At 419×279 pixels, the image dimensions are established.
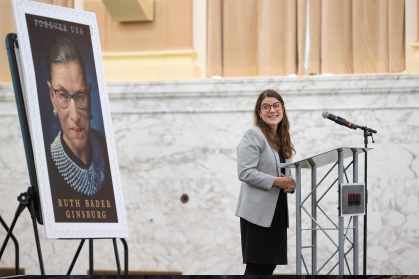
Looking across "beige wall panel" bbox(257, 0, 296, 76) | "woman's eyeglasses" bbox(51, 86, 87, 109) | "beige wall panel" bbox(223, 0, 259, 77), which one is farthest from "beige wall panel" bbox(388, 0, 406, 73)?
"woman's eyeglasses" bbox(51, 86, 87, 109)

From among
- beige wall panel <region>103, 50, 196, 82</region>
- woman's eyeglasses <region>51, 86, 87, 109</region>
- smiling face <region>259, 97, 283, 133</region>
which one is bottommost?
smiling face <region>259, 97, 283, 133</region>

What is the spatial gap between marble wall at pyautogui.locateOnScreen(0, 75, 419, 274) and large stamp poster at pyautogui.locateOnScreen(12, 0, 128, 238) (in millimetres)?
1752

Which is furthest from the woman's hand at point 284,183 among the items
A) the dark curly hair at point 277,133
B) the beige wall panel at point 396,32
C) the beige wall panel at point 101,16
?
the beige wall panel at point 101,16

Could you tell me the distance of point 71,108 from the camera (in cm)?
244

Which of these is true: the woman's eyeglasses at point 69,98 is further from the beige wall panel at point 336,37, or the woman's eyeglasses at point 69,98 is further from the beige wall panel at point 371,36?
the beige wall panel at point 371,36

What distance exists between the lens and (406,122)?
159 inches

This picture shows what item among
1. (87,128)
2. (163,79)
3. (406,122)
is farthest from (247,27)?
(87,128)

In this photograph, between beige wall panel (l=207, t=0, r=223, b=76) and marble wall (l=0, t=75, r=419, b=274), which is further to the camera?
beige wall panel (l=207, t=0, r=223, b=76)

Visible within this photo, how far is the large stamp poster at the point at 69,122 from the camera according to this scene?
2252 millimetres

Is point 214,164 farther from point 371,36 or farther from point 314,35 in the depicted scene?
point 371,36

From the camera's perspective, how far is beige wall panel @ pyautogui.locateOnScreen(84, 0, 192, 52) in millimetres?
4539

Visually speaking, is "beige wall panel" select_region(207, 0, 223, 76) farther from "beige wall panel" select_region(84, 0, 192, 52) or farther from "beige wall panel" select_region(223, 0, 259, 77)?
"beige wall panel" select_region(84, 0, 192, 52)

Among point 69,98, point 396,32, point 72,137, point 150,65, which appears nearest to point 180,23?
point 150,65

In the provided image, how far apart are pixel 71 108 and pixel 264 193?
122 cm
